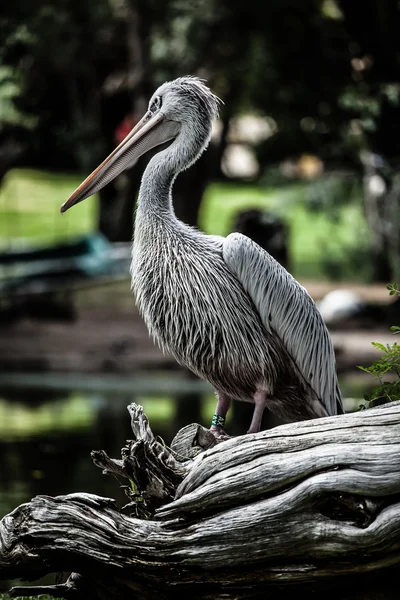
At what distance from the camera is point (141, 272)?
561 centimetres

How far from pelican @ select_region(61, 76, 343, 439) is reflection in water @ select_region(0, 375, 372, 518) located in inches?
109

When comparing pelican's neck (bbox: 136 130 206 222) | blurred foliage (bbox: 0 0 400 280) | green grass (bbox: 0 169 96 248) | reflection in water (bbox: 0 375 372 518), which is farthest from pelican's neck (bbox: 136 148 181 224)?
green grass (bbox: 0 169 96 248)

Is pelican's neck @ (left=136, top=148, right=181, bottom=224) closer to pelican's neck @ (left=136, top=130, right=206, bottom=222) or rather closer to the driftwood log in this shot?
pelican's neck @ (left=136, top=130, right=206, bottom=222)

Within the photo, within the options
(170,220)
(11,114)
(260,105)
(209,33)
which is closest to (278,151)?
(260,105)

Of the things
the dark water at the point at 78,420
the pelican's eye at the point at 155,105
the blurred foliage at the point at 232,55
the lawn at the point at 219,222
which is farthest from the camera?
the lawn at the point at 219,222

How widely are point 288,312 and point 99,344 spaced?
10985mm

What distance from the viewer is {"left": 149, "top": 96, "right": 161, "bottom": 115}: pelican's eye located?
5.97 m

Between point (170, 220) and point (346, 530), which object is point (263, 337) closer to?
point (170, 220)

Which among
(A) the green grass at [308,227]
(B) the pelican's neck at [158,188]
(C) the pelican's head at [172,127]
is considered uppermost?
(C) the pelican's head at [172,127]

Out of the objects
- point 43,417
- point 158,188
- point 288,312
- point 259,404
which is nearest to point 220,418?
point 259,404

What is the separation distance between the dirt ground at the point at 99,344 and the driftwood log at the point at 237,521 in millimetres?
10162

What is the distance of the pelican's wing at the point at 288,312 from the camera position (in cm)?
549

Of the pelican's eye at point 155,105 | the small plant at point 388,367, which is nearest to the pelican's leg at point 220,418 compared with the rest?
the small plant at point 388,367

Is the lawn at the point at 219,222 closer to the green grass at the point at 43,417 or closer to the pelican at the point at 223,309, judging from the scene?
the green grass at the point at 43,417
